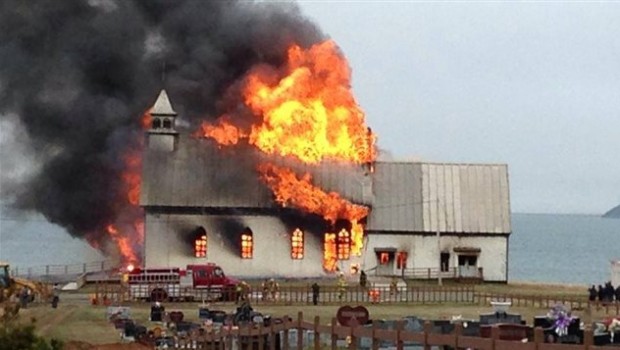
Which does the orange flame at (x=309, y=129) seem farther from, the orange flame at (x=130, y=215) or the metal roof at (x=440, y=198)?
the orange flame at (x=130, y=215)

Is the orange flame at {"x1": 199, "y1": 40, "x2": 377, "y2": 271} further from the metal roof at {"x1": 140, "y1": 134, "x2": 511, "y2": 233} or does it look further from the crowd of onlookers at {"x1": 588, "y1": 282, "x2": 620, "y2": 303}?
the crowd of onlookers at {"x1": 588, "y1": 282, "x2": 620, "y2": 303}

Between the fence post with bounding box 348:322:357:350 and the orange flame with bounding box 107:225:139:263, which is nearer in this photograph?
the fence post with bounding box 348:322:357:350

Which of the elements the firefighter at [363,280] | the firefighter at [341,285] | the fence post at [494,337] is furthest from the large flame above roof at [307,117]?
the fence post at [494,337]

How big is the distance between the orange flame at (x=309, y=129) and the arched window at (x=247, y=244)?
2.68 meters

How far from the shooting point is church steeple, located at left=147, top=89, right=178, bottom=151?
7938 cm

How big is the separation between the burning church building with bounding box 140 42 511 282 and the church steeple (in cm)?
217

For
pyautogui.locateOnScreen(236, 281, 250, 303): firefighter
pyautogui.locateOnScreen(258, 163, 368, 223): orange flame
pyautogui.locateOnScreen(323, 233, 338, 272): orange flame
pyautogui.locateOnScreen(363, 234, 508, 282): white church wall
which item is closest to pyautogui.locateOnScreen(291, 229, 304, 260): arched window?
pyautogui.locateOnScreen(323, 233, 338, 272): orange flame

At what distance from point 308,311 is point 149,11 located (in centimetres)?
4683

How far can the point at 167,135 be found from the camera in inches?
3152

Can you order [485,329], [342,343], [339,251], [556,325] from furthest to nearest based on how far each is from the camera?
[339,251] → [342,343] → [556,325] → [485,329]

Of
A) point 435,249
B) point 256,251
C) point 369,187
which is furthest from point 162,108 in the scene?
point 435,249

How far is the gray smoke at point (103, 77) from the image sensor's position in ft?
289

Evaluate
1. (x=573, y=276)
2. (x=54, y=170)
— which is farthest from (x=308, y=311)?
(x=573, y=276)

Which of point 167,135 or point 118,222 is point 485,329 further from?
point 118,222
